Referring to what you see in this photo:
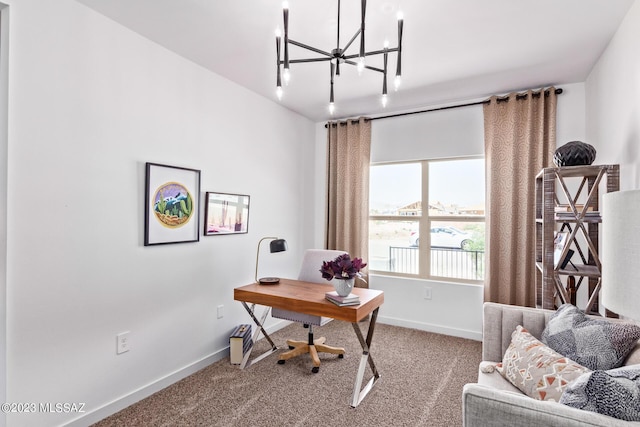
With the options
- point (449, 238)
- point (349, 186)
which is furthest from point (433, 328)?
point (349, 186)

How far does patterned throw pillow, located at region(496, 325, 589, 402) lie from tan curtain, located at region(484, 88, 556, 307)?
1.67 meters

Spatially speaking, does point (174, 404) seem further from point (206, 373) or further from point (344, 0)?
point (344, 0)

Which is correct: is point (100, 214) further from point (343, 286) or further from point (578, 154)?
point (578, 154)

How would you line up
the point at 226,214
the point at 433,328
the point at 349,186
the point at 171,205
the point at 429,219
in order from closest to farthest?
the point at 171,205 → the point at 226,214 → the point at 433,328 → the point at 429,219 → the point at 349,186

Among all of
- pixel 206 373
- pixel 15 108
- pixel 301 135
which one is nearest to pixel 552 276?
pixel 206 373

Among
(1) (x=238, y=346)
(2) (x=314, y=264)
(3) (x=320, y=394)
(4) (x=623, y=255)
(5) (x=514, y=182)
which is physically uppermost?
(5) (x=514, y=182)

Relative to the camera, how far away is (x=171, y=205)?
2.59m

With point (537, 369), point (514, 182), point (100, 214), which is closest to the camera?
point (537, 369)

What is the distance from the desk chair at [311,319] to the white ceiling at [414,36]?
5.63 feet

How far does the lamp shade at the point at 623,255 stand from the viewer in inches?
30.5

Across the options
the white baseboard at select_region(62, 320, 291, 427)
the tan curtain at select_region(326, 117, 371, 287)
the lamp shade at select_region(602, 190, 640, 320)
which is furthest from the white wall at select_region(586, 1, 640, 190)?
the white baseboard at select_region(62, 320, 291, 427)

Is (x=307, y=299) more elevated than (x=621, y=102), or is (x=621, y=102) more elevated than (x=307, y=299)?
(x=621, y=102)

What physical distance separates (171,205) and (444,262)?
300cm

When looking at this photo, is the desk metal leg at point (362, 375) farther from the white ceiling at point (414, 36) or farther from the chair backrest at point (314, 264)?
the white ceiling at point (414, 36)
